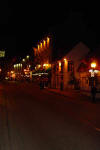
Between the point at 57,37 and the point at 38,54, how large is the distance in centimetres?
1774

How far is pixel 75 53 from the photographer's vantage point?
139 ft

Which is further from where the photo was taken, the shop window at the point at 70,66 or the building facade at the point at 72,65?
the shop window at the point at 70,66

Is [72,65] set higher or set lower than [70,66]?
higher

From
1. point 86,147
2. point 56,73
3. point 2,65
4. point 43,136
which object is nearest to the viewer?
point 86,147

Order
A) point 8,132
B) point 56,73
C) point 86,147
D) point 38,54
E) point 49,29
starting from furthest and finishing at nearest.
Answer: point 38,54
point 49,29
point 56,73
point 8,132
point 86,147

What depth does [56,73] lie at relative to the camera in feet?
160

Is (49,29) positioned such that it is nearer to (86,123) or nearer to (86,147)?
(86,123)

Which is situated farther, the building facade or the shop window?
the shop window

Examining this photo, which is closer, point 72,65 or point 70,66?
point 72,65

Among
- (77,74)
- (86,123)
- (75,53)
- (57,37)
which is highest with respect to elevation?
(57,37)

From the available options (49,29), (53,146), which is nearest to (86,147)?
(53,146)

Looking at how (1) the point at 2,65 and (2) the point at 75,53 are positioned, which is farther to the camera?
(1) the point at 2,65

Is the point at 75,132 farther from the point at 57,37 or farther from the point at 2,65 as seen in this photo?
the point at 2,65

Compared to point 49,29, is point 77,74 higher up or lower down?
lower down
